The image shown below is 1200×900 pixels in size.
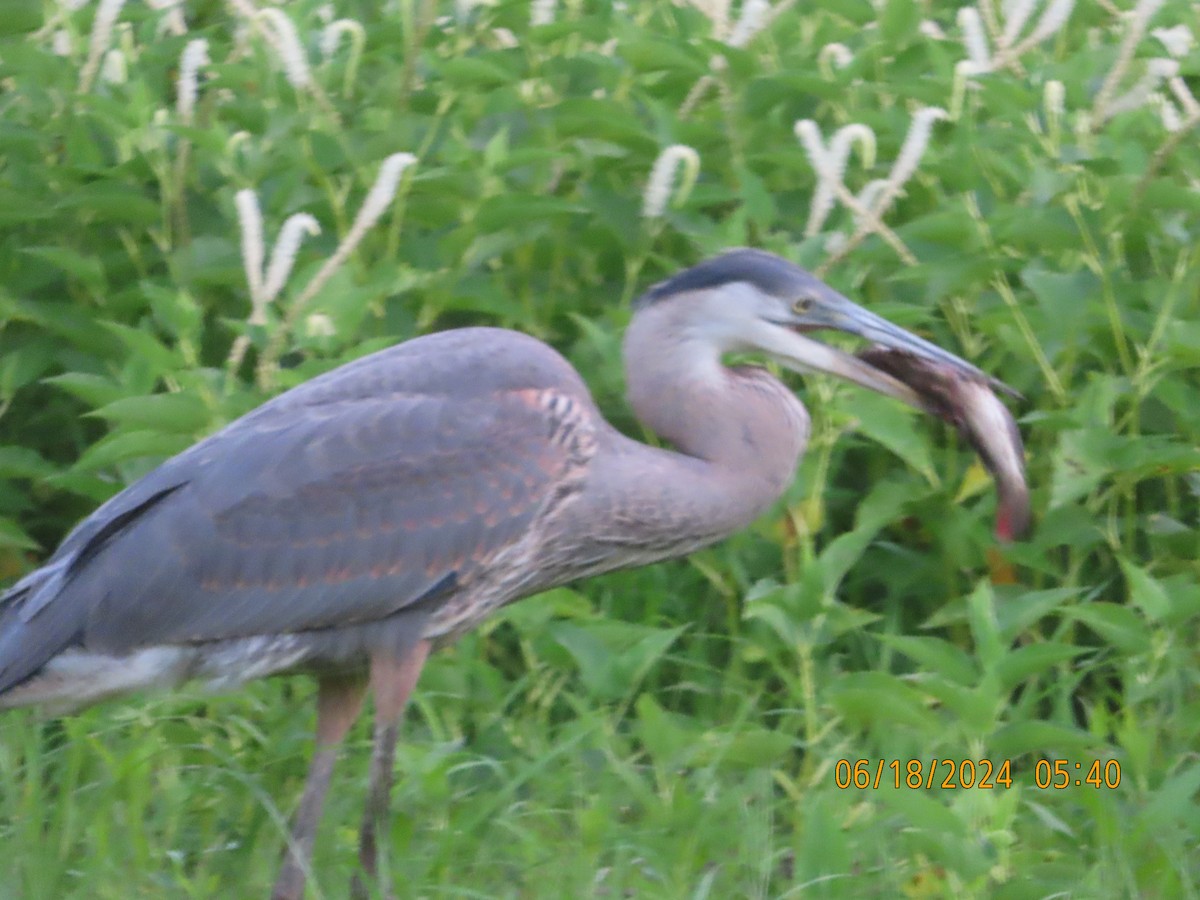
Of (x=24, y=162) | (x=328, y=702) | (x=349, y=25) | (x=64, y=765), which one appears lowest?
(x=64, y=765)

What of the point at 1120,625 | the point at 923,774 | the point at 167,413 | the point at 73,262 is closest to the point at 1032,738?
the point at 923,774

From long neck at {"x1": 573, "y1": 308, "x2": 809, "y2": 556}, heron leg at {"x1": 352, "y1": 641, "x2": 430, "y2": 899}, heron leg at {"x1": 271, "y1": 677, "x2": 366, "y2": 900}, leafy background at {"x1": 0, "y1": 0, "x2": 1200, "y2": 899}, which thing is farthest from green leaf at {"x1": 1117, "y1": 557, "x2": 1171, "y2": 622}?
heron leg at {"x1": 271, "y1": 677, "x2": 366, "y2": 900}

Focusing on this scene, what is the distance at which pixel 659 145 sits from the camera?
5344 mm

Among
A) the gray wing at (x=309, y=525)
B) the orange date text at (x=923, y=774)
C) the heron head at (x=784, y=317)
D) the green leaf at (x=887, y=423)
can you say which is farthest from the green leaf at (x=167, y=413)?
the orange date text at (x=923, y=774)

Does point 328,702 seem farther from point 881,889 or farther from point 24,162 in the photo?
point 24,162

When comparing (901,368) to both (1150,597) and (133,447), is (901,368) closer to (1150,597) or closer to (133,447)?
(1150,597)

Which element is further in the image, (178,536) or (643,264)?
(643,264)

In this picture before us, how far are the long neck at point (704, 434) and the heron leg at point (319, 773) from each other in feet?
2.41

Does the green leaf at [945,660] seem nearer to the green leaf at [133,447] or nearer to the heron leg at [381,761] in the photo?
the heron leg at [381,761]

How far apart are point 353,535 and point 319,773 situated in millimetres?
508

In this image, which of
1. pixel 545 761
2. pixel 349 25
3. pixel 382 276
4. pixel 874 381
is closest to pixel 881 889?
pixel 545 761

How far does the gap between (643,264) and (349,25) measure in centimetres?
104

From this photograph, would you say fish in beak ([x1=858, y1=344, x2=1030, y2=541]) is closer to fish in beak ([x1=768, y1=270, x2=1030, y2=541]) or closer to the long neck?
fish in beak ([x1=768, y1=270, x2=1030, y2=541])

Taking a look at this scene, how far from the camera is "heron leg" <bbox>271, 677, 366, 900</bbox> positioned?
160 inches
